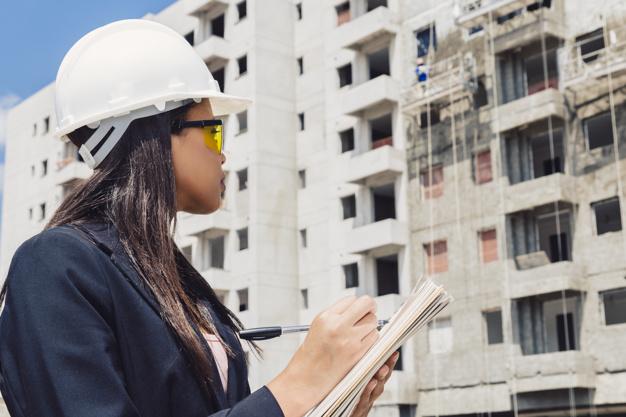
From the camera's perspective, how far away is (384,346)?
1.74m

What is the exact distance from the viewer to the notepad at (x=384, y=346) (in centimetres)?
168

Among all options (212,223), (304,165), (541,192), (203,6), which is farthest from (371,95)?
(203,6)

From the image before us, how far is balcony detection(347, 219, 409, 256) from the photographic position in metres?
29.5

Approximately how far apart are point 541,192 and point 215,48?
1538 centimetres

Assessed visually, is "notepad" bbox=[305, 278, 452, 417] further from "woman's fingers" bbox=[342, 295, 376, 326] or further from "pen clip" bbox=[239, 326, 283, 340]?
"pen clip" bbox=[239, 326, 283, 340]

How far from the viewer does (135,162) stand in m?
2.03

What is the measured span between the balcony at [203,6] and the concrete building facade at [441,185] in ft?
0.35

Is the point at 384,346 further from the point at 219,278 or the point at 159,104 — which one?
the point at 219,278

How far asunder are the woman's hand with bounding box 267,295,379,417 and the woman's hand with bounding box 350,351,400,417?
0.48 ft

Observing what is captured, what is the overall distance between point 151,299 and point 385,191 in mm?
30424

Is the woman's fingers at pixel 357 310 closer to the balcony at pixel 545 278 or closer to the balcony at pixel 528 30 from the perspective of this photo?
the balcony at pixel 545 278

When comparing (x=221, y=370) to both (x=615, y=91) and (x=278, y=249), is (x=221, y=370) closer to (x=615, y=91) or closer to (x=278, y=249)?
(x=615, y=91)

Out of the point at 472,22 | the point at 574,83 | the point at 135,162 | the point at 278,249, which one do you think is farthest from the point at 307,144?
the point at 135,162

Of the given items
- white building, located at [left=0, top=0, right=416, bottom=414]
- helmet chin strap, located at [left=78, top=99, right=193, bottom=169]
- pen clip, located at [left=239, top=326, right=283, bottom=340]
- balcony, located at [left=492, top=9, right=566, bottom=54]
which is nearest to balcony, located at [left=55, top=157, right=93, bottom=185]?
white building, located at [left=0, top=0, right=416, bottom=414]
